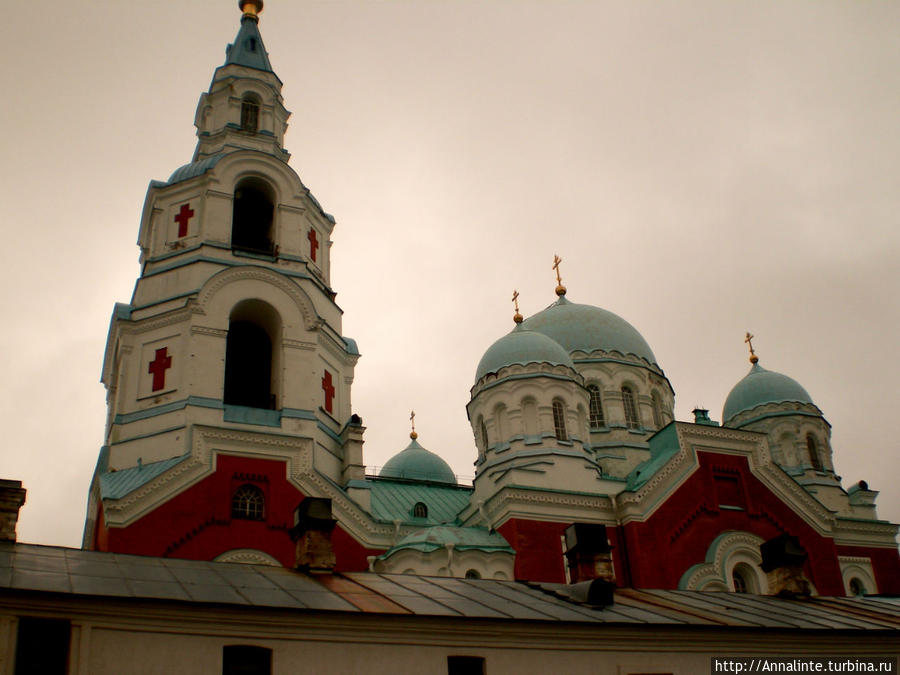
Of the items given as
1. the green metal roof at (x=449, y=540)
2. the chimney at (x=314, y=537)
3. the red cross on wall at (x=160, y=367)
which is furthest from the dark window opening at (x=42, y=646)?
the red cross on wall at (x=160, y=367)

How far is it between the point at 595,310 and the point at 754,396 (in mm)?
6888

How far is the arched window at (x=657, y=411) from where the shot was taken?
3275 cm

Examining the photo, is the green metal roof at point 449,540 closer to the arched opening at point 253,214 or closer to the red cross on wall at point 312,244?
the red cross on wall at point 312,244

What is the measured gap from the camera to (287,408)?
22.6 metres

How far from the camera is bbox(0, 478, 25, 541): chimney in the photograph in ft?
42.9

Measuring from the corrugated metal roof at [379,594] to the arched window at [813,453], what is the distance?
58.4ft

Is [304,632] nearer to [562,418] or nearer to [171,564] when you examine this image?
[171,564]

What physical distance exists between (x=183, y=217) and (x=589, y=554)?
48.1 feet

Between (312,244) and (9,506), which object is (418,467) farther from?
(9,506)

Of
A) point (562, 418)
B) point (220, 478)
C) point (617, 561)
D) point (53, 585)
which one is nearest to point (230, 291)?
point (220, 478)

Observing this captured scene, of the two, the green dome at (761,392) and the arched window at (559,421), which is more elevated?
the green dome at (761,392)

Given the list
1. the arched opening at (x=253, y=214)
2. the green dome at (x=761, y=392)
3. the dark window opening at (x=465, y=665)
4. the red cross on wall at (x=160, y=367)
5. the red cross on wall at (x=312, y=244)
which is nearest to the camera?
the dark window opening at (x=465, y=665)

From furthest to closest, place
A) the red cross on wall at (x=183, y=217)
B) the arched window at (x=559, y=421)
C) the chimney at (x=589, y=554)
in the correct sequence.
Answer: the arched window at (x=559, y=421), the red cross on wall at (x=183, y=217), the chimney at (x=589, y=554)

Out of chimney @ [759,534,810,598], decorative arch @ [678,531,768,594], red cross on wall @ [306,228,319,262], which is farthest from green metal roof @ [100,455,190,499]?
decorative arch @ [678,531,768,594]
